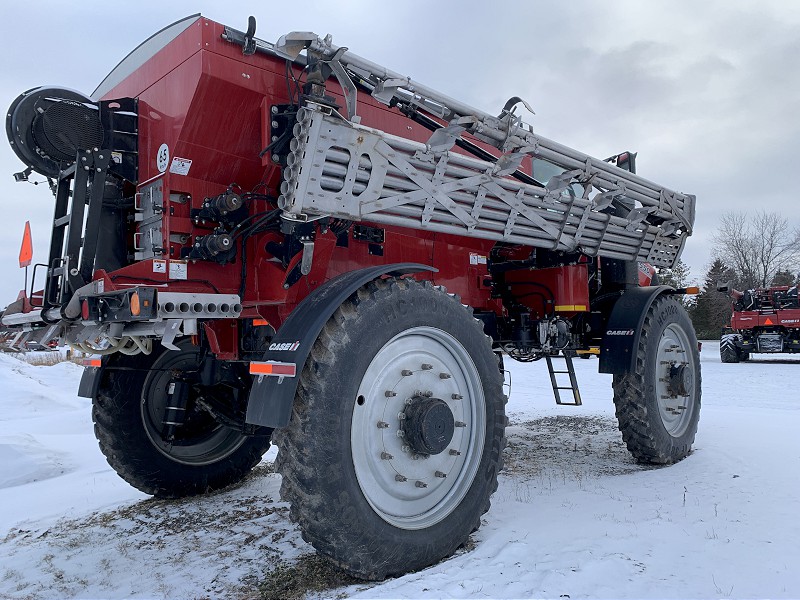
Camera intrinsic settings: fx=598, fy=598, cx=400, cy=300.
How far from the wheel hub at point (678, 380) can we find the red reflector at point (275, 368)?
438 centimetres

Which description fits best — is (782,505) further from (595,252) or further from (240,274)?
(240,274)

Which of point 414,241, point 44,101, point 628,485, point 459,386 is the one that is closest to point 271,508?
point 459,386

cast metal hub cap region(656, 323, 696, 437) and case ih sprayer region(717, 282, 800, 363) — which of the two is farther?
case ih sprayer region(717, 282, 800, 363)

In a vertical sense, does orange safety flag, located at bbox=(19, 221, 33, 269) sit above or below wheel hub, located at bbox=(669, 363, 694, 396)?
above

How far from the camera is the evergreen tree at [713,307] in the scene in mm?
38938

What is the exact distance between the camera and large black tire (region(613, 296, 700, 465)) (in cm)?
543

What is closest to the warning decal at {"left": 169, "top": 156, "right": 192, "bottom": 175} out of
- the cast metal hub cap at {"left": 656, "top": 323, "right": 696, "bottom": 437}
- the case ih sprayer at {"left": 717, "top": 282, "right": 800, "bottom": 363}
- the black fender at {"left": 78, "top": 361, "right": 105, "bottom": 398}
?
the black fender at {"left": 78, "top": 361, "right": 105, "bottom": 398}

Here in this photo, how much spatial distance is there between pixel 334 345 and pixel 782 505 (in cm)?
338

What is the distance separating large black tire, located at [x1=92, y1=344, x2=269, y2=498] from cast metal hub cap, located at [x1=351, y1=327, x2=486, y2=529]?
1.88m

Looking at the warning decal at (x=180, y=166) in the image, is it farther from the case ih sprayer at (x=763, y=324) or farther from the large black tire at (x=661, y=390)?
the case ih sprayer at (x=763, y=324)

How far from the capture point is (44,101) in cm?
352

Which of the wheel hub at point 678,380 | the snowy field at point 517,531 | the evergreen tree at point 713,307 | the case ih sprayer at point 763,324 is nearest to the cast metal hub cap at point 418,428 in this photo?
the snowy field at point 517,531

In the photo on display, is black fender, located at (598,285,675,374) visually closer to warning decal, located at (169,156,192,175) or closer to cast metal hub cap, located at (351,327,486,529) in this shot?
cast metal hub cap, located at (351,327,486,529)

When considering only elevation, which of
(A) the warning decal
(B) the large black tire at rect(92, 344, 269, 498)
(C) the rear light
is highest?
(A) the warning decal
